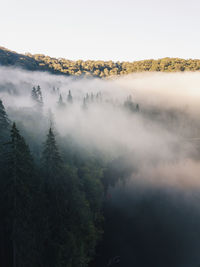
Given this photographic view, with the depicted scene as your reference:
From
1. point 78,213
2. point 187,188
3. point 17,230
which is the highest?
point 17,230

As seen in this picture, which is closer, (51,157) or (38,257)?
(38,257)

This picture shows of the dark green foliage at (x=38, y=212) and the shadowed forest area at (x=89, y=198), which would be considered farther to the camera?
the shadowed forest area at (x=89, y=198)

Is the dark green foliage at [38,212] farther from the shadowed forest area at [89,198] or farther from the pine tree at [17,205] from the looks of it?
the shadowed forest area at [89,198]

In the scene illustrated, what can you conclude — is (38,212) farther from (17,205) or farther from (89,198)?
(89,198)

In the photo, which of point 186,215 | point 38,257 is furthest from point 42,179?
point 186,215

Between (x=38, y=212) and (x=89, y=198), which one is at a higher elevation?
(x=38, y=212)

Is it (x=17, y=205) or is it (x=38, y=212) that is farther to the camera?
(x=38, y=212)

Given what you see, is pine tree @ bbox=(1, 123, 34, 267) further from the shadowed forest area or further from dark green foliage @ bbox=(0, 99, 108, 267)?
the shadowed forest area

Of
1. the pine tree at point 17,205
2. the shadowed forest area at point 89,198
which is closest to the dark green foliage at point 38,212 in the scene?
the pine tree at point 17,205

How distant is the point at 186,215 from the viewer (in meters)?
43.2

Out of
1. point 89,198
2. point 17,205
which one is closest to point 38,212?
point 17,205

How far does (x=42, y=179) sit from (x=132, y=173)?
53127 mm

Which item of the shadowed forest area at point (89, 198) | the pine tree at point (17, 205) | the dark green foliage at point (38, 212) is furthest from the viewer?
the shadowed forest area at point (89, 198)

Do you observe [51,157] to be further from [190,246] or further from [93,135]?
[93,135]
